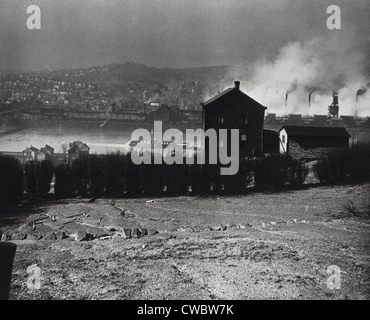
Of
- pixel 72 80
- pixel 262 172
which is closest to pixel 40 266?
pixel 262 172

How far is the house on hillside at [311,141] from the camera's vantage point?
37938mm

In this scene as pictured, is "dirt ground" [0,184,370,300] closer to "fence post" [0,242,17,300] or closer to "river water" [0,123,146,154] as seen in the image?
"fence post" [0,242,17,300]

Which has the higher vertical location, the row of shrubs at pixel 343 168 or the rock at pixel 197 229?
the row of shrubs at pixel 343 168

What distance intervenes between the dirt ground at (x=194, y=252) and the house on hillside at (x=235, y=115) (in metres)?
17.8

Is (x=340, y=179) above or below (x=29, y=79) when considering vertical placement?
below

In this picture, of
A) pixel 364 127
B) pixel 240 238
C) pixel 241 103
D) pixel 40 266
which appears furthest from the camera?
pixel 364 127

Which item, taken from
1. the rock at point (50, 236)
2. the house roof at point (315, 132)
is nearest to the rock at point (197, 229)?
the rock at point (50, 236)

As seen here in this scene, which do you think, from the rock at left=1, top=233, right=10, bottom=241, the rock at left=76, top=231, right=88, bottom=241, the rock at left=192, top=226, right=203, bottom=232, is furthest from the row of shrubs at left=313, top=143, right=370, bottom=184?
the rock at left=1, top=233, right=10, bottom=241

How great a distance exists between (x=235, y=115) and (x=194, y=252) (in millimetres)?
27364

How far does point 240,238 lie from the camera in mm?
13836

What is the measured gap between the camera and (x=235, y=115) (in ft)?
124

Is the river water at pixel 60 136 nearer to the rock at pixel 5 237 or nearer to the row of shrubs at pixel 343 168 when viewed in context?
the row of shrubs at pixel 343 168

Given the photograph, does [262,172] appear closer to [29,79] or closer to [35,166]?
[35,166]
